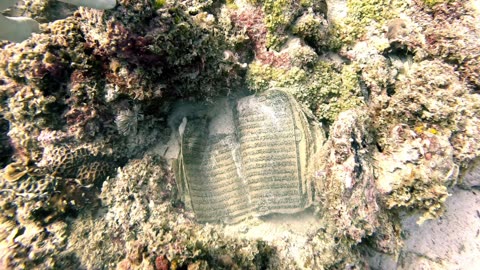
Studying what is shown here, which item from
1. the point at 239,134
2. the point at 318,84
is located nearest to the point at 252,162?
the point at 239,134

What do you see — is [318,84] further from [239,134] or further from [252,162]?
[252,162]

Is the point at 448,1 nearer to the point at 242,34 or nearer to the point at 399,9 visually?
the point at 399,9

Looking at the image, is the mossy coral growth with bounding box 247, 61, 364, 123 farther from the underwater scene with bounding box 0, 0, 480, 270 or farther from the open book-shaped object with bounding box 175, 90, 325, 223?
the open book-shaped object with bounding box 175, 90, 325, 223

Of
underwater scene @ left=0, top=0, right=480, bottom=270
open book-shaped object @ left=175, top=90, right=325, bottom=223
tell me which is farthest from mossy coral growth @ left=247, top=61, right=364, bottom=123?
open book-shaped object @ left=175, top=90, right=325, bottom=223

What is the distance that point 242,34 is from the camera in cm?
392

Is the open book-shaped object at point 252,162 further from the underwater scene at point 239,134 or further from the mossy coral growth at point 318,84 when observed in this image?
the mossy coral growth at point 318,84

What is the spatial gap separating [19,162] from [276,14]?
163 inches

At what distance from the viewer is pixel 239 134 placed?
4176 mm

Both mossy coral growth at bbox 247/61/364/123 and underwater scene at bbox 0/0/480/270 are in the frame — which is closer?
underwater scene at bbox 0/0/480/270

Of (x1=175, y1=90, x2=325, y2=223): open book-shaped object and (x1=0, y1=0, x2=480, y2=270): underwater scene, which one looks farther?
(x1=175, y1=90, x2=325, y2=223): open book-shaped object

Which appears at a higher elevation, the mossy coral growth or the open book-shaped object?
the mossy coral growth

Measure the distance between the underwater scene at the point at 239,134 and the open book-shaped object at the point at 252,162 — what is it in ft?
0.07

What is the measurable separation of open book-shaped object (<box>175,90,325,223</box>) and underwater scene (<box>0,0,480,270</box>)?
2cm

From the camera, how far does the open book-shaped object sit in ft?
13.1
